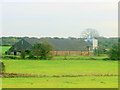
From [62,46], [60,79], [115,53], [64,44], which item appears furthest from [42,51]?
[60,79]

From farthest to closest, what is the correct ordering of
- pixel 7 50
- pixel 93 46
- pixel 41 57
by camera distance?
1. pixel 93 46
2. pixel 7 50
3. pixel 41 57

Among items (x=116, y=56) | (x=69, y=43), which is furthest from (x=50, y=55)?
(x=69, y=43)

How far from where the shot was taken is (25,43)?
81250mm

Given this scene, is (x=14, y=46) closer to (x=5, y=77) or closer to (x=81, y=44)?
(x=81, y=44)

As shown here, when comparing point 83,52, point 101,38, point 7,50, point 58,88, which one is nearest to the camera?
point 58,88

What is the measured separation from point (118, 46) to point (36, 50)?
661 inches

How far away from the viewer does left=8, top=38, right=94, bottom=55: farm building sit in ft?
261

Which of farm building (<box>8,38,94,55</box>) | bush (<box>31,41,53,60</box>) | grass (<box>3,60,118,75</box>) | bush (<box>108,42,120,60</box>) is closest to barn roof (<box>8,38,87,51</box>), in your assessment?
farm building (<box>8,38,94,55</box>)

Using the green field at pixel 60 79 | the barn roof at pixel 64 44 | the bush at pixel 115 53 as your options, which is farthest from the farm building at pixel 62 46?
the green field at pixel 60 79

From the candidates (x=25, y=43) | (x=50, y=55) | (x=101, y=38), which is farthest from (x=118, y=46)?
(x=101, y=38)

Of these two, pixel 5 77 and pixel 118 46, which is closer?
pixel 5 77

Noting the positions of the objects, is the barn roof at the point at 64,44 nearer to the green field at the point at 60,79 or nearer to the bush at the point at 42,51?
the bush at the point at 42,51

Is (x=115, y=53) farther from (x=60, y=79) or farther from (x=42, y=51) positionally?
(x=60, y=79)

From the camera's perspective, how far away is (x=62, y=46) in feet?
277
